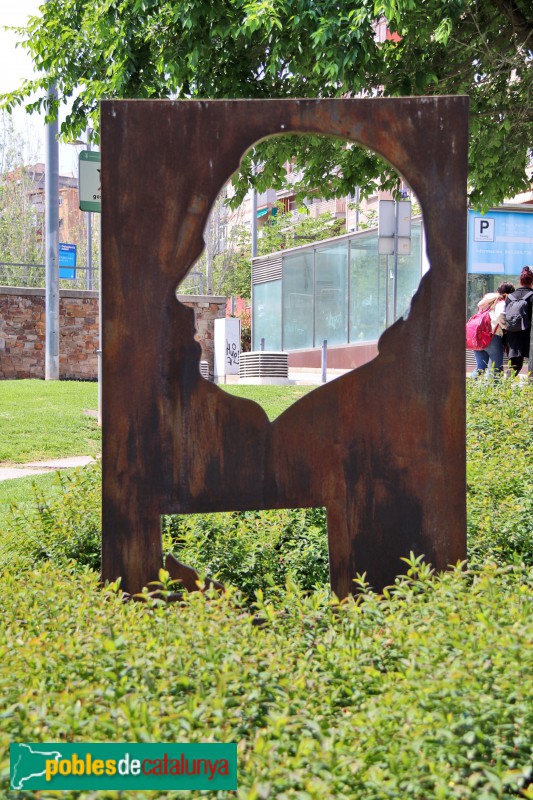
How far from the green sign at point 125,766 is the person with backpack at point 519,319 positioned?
393 inches

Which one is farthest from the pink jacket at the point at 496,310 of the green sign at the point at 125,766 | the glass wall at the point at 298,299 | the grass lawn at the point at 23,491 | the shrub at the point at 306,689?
the glass wall at the point at 298,299

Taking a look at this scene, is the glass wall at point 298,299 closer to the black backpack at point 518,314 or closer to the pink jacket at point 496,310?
the pink jacket at point 496,310

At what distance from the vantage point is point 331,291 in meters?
24.3

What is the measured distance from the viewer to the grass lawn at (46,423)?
1022 centimetres

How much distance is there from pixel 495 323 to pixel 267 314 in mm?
16219

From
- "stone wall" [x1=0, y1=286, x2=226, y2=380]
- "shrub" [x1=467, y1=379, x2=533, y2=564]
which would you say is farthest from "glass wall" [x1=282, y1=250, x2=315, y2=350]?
"shrub" [x1=467, y1=379, x2=533, y2=564]

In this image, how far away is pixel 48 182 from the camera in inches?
689

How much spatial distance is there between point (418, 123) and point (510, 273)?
639 inches

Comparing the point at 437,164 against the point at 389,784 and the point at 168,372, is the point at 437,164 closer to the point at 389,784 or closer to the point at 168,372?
the point at 168,372

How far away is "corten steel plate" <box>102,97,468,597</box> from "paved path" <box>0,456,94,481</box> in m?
4.83

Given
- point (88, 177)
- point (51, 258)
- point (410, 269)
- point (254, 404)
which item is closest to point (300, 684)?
point (254, 404)

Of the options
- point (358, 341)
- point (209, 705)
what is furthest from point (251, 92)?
point (358, 341)

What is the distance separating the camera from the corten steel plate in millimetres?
4062

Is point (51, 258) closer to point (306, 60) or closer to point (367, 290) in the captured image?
point (367, 290)
